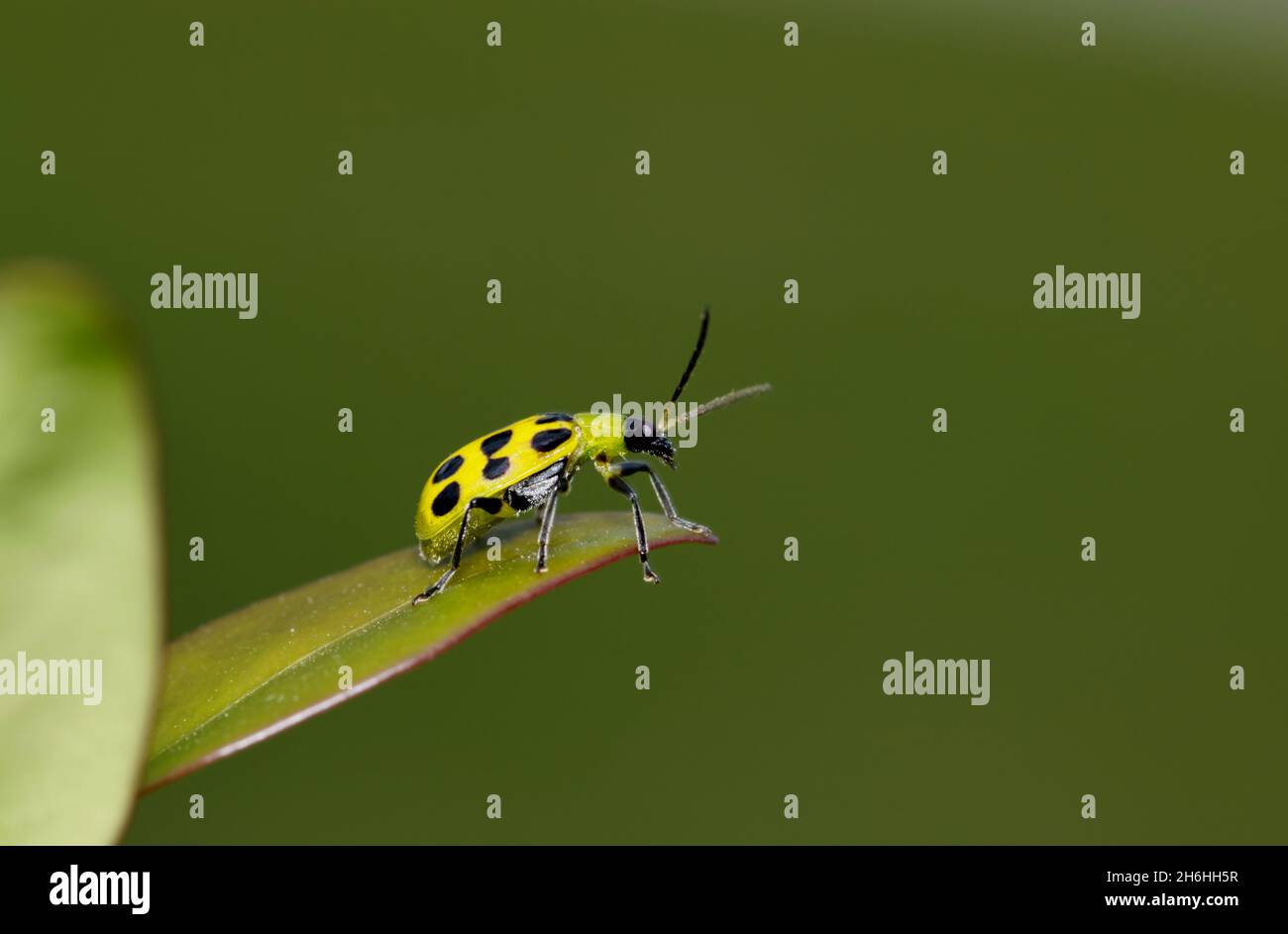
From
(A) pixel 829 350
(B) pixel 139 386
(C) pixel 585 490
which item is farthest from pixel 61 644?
(A) pixel 829 350

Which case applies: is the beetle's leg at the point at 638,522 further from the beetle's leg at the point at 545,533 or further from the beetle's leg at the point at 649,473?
the beetle's leg at the point at 545,533

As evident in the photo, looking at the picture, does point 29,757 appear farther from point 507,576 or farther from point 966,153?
point 966,153

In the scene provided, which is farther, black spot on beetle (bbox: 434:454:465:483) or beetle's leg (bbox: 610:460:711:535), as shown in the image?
beetle's leg (bbox: 610:460:711:535)

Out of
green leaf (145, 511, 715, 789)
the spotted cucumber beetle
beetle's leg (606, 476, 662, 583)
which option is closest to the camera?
green leaf (145, 511, 715, 789)

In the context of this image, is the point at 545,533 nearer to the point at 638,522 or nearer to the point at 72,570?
the point at 638,522

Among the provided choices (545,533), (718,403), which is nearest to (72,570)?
(545,533)
